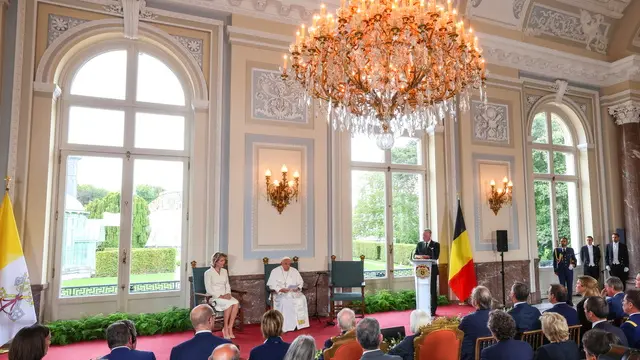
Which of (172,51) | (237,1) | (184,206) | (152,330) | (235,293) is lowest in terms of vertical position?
(152,330)

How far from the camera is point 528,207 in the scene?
29.5 feet

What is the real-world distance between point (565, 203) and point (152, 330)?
8.92 m

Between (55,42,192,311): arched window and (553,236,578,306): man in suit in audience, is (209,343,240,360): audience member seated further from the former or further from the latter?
(553,236,578,306): man in suit in audience

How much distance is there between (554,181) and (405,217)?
3958 mm

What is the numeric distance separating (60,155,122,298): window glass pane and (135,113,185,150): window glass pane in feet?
1.92

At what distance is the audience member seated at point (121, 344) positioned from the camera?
256 cm

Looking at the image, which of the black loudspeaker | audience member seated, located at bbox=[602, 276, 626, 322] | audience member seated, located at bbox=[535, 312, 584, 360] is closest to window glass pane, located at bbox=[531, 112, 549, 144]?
the black loudspeaker

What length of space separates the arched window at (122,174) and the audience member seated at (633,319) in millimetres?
5469

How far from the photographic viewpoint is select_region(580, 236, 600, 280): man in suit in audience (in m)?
9.23

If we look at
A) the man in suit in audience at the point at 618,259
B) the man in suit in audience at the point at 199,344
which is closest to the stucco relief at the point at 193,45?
the man in suit in audience at the point at 199,344

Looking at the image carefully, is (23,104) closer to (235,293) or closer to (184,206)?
(184,206)

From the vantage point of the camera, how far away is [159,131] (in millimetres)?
6824

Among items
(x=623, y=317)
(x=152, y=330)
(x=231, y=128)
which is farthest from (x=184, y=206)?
(x=623, y=317)

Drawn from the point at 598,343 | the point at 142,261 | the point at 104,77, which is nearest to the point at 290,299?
the point at 142,261
